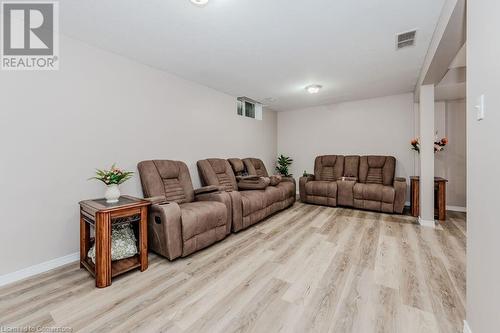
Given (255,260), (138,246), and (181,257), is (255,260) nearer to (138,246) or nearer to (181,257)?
(181,257)

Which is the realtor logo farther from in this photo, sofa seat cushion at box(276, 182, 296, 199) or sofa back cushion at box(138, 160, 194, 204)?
sofa seat cushion at box(276, 182, 296, 199)

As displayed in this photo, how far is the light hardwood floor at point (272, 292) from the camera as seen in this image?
Result: 136cm

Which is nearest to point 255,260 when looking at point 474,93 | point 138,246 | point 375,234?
point 138,246

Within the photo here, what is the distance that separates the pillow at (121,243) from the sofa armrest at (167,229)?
221 mm

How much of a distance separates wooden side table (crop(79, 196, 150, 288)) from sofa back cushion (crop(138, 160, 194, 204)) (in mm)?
506

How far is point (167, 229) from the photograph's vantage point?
6.84 ft

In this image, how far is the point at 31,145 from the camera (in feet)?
6.36

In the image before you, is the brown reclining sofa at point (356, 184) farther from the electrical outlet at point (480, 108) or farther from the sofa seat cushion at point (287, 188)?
the electrical outlet at point (480, 108)

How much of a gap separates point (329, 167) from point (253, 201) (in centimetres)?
258

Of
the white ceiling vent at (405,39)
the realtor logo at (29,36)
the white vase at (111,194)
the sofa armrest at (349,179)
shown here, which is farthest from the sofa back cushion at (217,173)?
the white ceiling vent at (405,39)

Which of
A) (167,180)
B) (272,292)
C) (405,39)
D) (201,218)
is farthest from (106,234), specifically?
(405,39)

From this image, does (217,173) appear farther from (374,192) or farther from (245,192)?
(374,192)

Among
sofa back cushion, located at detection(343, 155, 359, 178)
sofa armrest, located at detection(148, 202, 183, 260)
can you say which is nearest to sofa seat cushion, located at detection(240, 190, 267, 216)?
sofa armrest, located at detection(148, 202, 183, 260)

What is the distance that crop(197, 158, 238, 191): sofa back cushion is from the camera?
11.3 ft
